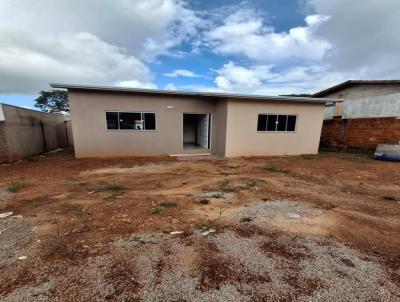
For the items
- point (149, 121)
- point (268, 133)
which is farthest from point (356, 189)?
point (149, 121)

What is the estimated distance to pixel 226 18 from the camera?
9969 mm

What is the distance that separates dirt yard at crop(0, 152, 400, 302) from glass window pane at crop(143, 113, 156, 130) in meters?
4.52

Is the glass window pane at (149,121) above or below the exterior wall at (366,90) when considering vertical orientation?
below

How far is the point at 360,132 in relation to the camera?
11.3 metres

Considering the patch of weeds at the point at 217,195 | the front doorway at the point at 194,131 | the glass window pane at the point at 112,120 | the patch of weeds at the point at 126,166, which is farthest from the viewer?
the front doorway at the point at 194,131

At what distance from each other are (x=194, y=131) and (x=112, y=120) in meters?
6.09

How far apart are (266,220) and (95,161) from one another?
25.1 ft

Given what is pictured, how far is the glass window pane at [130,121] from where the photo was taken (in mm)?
9633

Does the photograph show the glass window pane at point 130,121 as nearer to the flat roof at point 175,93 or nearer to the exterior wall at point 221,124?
the flat roof at point 175,93

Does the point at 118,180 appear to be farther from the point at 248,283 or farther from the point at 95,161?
the point at 248,283

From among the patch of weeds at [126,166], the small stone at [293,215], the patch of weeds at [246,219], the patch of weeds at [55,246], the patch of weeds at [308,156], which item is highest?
the patch of weeds at [55,246]

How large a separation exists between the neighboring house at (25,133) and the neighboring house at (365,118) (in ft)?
53.9

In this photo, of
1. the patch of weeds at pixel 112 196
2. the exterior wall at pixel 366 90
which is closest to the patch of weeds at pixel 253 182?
the patch of weeds at pixel 112 196

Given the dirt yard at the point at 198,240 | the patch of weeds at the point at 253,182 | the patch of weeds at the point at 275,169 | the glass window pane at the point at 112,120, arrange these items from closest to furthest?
1. the dirt yard at the point at 198,240
2. the patch of weeds at the point at 253,182
3. the patch of weeds at the point at 275,169
4. the glass window pane at the point at 112,120
